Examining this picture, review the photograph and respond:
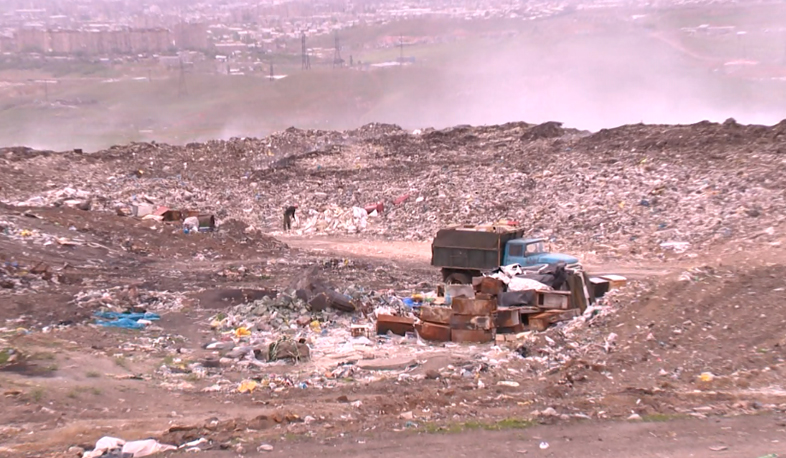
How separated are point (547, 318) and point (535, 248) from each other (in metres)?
3.02

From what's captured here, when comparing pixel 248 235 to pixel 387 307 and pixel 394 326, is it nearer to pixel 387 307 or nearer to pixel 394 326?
pixel 387 307

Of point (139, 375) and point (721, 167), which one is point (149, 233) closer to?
point (139, 375)

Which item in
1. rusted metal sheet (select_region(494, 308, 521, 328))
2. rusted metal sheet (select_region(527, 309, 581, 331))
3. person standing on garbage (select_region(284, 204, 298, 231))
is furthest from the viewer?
person standing on garbage (select_region(284, 204, 298, 231))

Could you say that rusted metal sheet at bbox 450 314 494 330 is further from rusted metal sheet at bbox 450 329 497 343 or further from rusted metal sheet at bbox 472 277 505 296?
rusted metal sheet at bbox 472 277 505 296

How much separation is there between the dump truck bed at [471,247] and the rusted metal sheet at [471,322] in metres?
3.21

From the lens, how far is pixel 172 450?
6.25 metres

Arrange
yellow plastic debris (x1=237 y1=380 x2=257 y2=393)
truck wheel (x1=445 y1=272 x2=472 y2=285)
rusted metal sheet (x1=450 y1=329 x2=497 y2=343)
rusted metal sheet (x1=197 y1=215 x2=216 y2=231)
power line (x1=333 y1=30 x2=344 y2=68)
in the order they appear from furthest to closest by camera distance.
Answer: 1. power line (x1=333 y1=30 x2=344 y2=68)
2. rusted metal sheet (x1=197 y1=215 x2=216 y2=231)
3. truck wheel (x1=445 y1=272 x2=472 y2=285)
4. rusted metal sheet (x1=450 y1=329 x2=497 y2=343)
5. yellow plastic debris (x1=237 y1=380 x2=257 y2=393)

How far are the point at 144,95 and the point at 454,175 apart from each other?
A: 87.3 ft

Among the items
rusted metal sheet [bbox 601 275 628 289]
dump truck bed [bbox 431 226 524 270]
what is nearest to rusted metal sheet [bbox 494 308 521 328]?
rusted metal sheet [bbox 601 275 628 289]

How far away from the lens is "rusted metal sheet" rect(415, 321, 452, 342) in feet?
33.5

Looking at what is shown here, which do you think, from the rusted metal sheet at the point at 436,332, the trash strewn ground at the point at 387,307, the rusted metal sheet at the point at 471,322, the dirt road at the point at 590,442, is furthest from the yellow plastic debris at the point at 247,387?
the rusted metal sheet at the point at 471,322

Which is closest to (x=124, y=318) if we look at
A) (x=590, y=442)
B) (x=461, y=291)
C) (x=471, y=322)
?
(x=461, y=291)

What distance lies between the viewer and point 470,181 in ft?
74.3

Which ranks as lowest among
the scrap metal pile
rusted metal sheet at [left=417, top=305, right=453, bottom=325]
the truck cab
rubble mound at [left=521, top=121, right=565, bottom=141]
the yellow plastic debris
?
the yellow plastic debris
